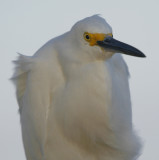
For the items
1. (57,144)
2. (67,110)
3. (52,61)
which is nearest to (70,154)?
(57,144)

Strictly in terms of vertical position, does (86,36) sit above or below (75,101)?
above

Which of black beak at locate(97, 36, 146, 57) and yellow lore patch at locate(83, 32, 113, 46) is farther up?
yellow lore patch at locate(83, 32, 113, 46)

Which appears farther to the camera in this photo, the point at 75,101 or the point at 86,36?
the point at 75,101

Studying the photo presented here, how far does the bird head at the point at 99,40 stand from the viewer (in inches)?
157

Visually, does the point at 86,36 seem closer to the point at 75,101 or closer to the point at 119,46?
the point at 119,46

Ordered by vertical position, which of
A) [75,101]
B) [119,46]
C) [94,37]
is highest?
[94,37]

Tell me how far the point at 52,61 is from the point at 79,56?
0.42 meters

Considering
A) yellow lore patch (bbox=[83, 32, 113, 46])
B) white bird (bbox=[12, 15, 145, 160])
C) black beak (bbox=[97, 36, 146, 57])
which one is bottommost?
white bird (bbox=[12, 15, 145, 160])

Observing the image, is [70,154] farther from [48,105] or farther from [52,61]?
[52,61]

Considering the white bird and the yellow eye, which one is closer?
the yellow eye

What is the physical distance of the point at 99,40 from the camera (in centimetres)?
399

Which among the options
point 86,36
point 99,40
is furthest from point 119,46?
point 86,36

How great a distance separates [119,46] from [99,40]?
17 centimetres

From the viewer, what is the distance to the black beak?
3988mm
